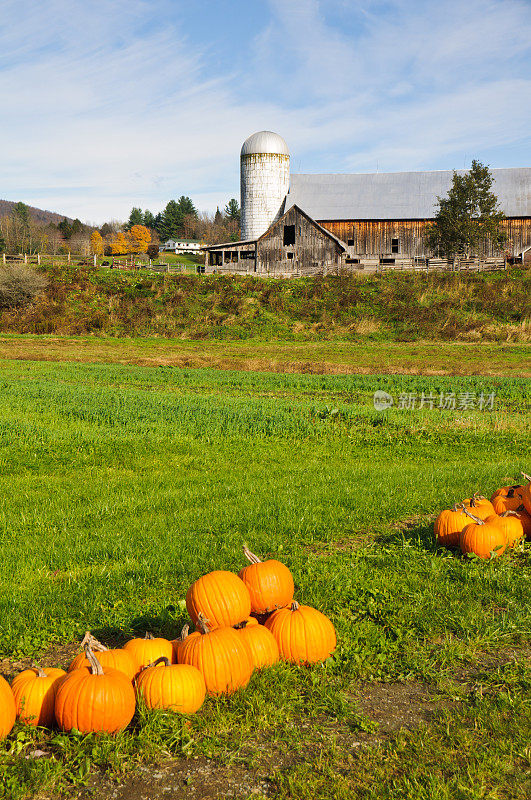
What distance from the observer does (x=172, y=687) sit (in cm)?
383

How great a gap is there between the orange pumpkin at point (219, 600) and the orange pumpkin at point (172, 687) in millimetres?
593

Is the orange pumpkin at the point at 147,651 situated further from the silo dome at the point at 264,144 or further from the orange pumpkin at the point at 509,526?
the silo dome at the point at 264,144

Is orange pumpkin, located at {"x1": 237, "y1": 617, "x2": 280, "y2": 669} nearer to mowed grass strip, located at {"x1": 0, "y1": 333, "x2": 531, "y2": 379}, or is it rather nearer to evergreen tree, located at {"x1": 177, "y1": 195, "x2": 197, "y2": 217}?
mowed grass strip, located at {"x1": 0, "y1": 333, "x2": 531, "y2": 379}

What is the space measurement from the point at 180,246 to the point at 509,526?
152m

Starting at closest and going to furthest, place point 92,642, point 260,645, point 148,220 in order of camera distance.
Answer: point 92,642 → point 260,645 → point 148,220

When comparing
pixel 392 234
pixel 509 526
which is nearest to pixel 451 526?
pixel 509 526

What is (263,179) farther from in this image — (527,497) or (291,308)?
(527,497)

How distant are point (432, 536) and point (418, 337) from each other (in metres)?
36.2

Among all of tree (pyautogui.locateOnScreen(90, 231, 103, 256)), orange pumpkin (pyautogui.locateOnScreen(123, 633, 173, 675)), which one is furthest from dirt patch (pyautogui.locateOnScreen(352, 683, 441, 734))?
tree (pyautogui.locateOnScreen(90, 231, 103, 256))

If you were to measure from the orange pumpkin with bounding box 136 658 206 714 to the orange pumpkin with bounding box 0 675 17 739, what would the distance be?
0.73m

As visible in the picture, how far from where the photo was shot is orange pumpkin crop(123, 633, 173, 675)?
413 centimetres

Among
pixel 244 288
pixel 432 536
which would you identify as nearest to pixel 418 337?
pixel 244 288

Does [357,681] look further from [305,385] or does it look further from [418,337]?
[418,337]

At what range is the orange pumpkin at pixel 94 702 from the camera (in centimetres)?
363
